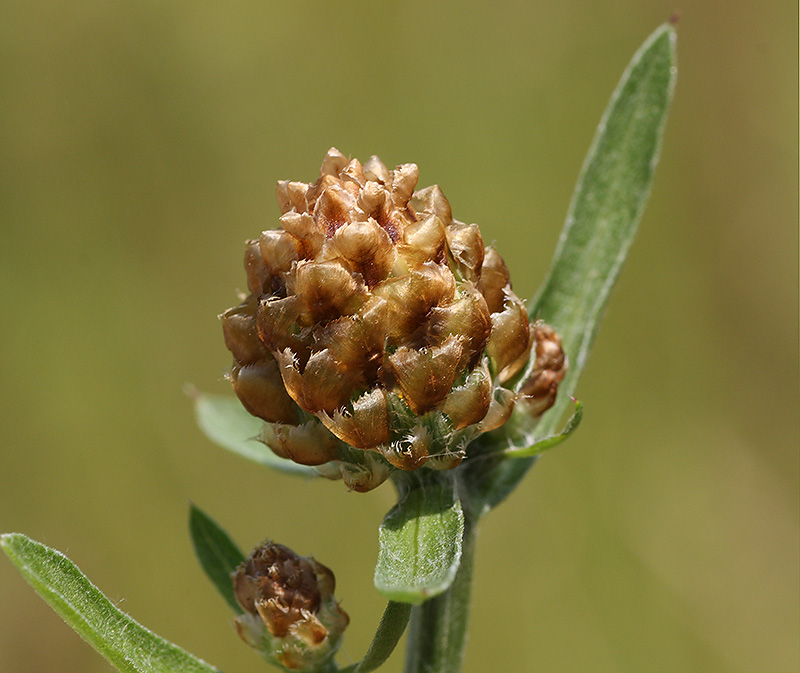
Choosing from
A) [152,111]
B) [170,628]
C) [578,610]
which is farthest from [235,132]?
[578,610]

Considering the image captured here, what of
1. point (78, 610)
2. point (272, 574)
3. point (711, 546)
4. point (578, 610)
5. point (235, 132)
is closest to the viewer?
point (78, 610)

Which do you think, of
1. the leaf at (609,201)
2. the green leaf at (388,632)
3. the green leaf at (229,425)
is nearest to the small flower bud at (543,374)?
the leaf at (609,201)

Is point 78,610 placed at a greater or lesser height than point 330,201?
lesser

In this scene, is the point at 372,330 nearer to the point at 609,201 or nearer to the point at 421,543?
the point at 421,543

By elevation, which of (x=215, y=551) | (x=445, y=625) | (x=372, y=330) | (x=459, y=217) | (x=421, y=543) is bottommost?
(x=459, y=217)

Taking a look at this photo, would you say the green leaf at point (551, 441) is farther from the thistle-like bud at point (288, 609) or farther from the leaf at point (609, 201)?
the thistle-like bud at point (288, 609)

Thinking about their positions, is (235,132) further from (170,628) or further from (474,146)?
(170,628)

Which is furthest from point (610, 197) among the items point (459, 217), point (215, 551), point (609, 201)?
point (459, 217)
